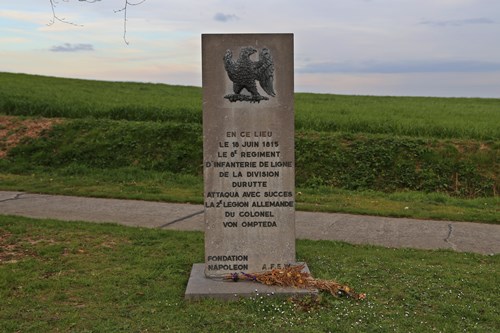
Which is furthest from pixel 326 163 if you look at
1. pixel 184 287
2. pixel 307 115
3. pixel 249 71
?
pixel 184 287

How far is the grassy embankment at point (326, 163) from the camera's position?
10859 millimetres

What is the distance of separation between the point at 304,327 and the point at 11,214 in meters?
5.96

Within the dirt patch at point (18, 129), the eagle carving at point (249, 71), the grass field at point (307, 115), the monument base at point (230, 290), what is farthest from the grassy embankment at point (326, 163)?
the eagle carving at point (249, 71)

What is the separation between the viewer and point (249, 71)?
18.3 feet

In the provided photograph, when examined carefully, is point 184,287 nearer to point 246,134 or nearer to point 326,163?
point 246,134

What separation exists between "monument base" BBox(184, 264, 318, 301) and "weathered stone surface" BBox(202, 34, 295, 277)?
204mm

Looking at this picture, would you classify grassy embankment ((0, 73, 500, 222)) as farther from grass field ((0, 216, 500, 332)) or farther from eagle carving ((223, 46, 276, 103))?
eagle carving ((223, 46, 276, 103))

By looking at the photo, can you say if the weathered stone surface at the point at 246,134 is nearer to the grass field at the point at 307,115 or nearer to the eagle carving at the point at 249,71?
the eagle carving at the point at 249,71

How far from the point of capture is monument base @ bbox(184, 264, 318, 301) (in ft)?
17.3

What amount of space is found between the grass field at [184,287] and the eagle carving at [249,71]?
6.22 ft

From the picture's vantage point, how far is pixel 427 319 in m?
4.77

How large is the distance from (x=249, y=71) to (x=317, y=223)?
12.2 feet

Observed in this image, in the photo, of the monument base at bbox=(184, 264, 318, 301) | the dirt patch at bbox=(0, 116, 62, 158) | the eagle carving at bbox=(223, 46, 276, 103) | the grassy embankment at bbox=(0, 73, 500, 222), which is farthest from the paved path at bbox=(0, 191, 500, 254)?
the dirt patch at bbox=(0, 116, 62, 158)

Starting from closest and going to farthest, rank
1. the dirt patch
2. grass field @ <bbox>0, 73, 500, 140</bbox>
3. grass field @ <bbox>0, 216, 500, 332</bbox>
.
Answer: grass field @ <bbox>0, 216, 500, 332</bbox>
the dirt patch
grass field @ <bbox>0, 73, 500, 140</bbox>
